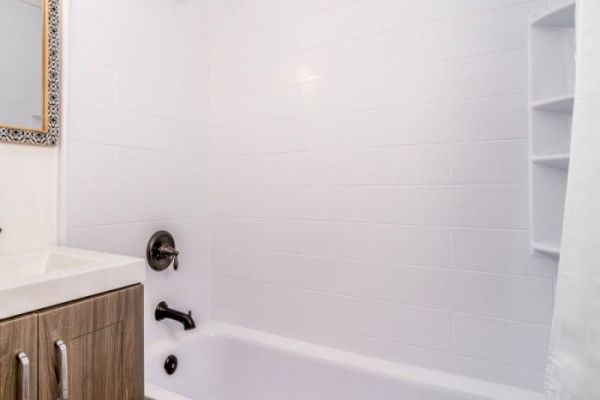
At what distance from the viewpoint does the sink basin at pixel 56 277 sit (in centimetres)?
63

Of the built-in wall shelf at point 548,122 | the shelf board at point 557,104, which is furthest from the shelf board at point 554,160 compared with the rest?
the shelf board at point 557,104

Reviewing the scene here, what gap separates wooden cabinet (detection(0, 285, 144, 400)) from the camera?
0.64 m

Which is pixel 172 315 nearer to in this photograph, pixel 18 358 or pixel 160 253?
pixel 160 253

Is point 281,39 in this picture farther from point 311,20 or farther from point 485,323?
point 485,323

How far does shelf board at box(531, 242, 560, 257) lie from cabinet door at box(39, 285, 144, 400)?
47.3 inches

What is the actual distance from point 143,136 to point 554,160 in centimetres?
150

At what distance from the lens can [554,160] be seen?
3.34 feet

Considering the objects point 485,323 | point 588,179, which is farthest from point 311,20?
point 485,323

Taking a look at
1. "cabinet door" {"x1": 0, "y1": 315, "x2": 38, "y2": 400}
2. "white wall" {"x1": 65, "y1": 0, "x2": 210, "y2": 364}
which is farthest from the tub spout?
"cabinet door" {"x1": 0, "y1": 315, "x2": 38, "y2": 400}

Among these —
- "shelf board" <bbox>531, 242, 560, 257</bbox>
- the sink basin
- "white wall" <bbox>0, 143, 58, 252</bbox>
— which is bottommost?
the sink basin

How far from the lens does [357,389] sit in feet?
4.31

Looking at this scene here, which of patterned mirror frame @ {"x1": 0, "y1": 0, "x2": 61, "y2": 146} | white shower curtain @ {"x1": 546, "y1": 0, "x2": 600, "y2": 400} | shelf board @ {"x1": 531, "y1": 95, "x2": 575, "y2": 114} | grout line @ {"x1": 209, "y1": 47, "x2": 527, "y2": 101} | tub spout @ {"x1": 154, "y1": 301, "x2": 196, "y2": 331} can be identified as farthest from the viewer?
tub spout @ {"x1": 154, "y1": 301, "x2": 196, "y2": 331}

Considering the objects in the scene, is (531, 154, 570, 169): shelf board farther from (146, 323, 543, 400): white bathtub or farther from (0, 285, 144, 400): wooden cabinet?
(0, 285, 144, 400): wooden cabinet

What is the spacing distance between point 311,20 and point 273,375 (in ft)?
5.19
